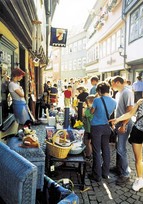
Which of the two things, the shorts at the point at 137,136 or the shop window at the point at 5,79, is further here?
the shop window at the point at 5,79

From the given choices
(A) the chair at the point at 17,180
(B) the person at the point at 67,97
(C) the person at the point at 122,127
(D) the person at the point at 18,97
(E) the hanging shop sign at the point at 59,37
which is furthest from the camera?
(E) the hanging shop sign at the point at 59,37

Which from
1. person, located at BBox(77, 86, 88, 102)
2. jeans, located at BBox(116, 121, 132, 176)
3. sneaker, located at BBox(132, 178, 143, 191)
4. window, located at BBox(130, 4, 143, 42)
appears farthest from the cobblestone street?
window, located at BBox(130, 4, 143, 42)

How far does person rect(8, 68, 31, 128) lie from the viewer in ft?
15.6

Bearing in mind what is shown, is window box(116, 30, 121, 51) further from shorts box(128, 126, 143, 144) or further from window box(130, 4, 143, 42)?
shorts box(128, 126, 143, 144)

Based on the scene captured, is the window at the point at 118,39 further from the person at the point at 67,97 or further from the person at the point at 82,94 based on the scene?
the person at the point at 82,94

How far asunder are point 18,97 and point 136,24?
1131 centimetres

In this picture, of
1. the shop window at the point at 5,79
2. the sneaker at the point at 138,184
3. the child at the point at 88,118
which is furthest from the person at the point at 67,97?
the sneaker at the point at 138,184

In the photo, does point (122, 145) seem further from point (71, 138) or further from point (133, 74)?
point (133, 74)

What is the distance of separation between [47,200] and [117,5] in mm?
17344

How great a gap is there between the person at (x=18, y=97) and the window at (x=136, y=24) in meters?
10.0

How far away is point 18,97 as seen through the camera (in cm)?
486

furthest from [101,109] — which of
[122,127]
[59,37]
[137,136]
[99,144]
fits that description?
[59,37]

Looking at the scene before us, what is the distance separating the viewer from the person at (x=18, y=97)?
15.6 ft

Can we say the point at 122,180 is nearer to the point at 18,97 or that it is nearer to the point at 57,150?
the point at 57,150
